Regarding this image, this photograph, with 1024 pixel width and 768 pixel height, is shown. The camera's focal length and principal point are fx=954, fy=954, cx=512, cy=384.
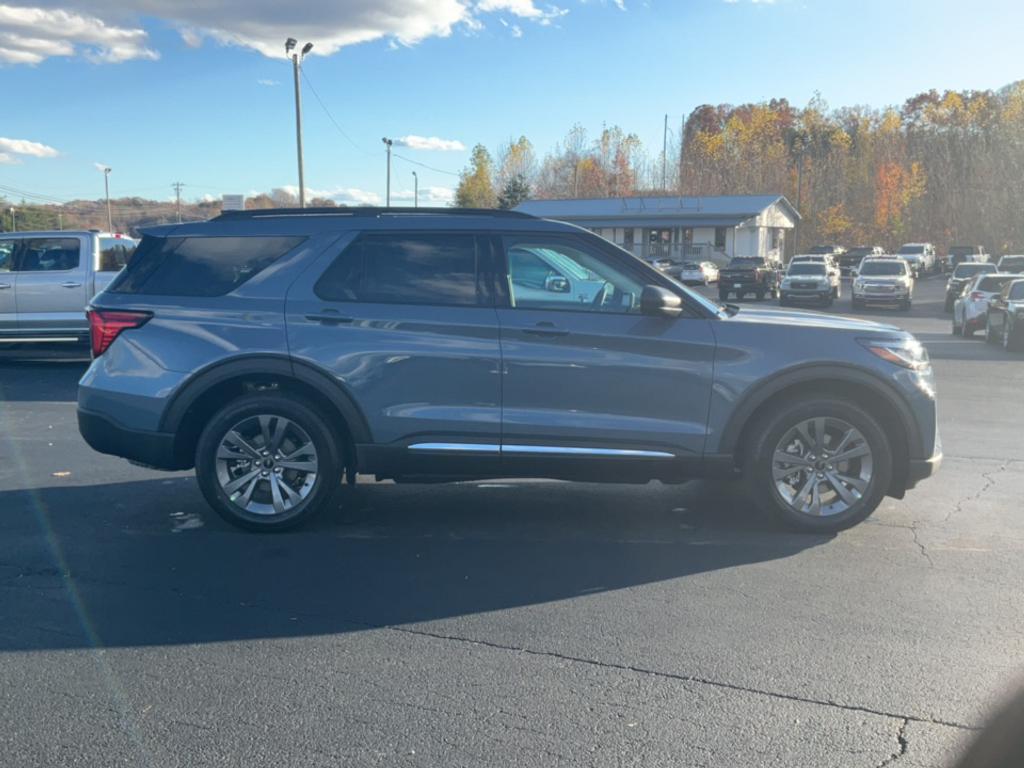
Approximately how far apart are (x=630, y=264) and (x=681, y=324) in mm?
493

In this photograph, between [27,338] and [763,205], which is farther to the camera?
[763,205]

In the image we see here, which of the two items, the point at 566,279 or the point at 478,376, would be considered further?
the point at 566,279

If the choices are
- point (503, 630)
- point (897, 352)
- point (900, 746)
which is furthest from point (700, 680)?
point (897, 352)

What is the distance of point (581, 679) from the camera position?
3971 mm

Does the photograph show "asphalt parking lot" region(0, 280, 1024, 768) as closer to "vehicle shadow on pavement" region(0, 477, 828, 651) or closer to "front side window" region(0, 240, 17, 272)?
"vehicle shadow on pavement" region(0, 477, 828, 651)

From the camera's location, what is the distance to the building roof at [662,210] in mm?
64812

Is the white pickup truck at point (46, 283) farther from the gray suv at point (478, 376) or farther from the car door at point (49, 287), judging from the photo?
the gray suv at point (478, 376)

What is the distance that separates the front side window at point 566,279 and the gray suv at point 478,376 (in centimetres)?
1

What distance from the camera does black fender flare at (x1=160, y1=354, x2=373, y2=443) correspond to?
5902 mm

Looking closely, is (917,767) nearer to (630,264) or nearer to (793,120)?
(630,264)

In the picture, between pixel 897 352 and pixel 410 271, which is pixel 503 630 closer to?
pixel 410 271

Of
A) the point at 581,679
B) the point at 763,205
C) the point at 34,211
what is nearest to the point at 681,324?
the point at 581,679

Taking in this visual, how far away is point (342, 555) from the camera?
563cm

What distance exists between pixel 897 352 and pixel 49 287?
1321cm
